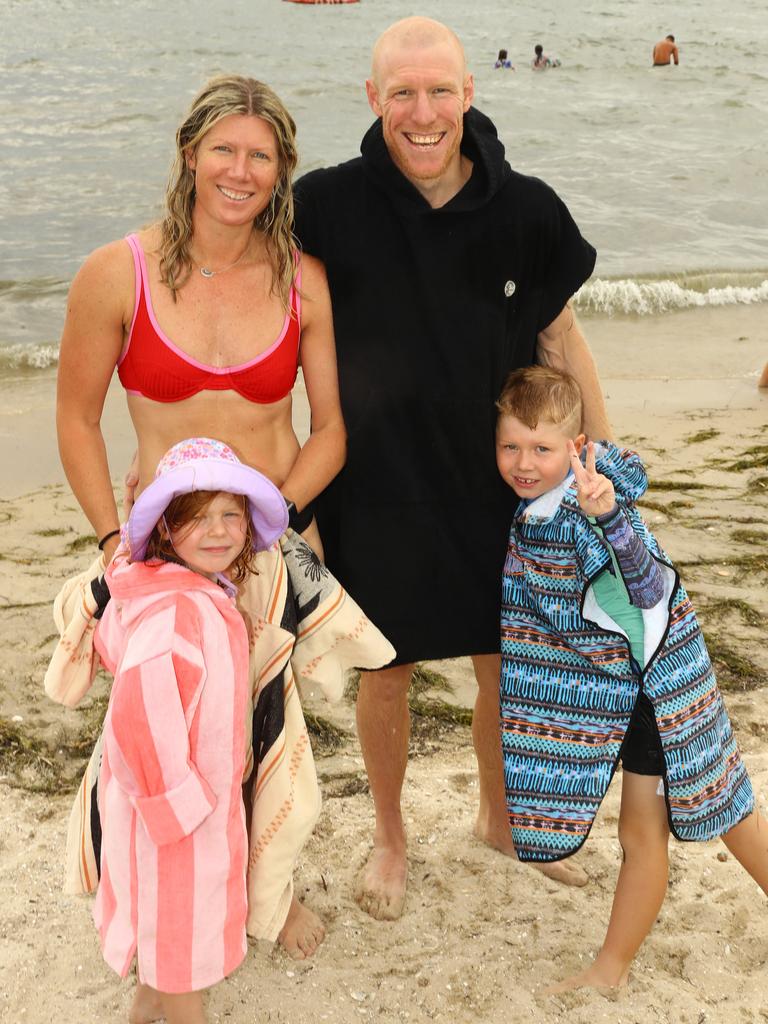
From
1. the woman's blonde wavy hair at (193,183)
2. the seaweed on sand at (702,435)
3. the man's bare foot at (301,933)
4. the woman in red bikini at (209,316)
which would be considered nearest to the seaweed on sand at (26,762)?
the man's bare foot at (301,933)

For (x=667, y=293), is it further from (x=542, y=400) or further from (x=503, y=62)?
(x=503, y=62)

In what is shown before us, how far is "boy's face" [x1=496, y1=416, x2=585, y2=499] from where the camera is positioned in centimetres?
286

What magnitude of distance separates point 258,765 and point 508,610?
0.77 meters

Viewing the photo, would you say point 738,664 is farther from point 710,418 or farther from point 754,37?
point 754,37

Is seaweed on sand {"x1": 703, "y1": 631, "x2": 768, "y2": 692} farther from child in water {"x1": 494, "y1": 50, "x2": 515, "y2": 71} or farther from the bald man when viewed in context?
child in water {"x1": 494, "y1": 50, "x2": 515, "y2": 71}

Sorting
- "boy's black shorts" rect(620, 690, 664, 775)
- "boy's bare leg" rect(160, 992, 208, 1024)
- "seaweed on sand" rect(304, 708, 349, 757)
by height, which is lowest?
"seaweed on sand" rect(304, 708, 349, 757)

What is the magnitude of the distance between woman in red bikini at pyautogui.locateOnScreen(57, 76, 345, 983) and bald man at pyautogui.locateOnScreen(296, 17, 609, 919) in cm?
14

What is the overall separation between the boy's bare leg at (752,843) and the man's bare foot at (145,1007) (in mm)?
1502

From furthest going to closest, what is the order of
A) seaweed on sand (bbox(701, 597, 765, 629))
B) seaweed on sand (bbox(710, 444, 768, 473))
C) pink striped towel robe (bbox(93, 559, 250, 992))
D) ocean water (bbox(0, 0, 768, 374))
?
ocean water (bbox(0, 0, 768, 374)), seaweed on sand (bbox(710, 444, 768, 473)), seaweed on sand (bbox(701, 597, 765, 629)), pink striped towel robe (bbox(93, 559, 250, 992))

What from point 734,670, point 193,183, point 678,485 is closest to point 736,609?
point 734,670

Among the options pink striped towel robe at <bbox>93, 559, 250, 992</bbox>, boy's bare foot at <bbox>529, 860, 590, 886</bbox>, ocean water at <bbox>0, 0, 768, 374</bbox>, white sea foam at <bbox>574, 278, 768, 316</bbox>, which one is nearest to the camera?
pink striped towel robe at <bbox>93, 559, 250, 992</bbox>

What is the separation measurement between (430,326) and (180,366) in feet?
2.18

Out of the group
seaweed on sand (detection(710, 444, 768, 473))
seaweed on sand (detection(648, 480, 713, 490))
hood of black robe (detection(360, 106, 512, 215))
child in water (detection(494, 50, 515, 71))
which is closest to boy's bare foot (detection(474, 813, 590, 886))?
hood of black robe (detection(360, 106, 512, 215))

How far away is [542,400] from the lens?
9.43 ft
